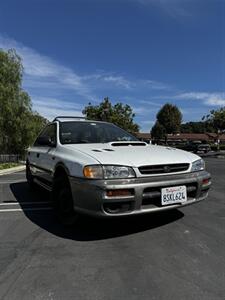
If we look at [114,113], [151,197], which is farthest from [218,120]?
[151,197]

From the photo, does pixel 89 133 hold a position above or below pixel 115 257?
above

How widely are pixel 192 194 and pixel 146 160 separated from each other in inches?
33.6

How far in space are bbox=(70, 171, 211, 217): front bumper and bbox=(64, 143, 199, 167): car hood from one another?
0.23 meters

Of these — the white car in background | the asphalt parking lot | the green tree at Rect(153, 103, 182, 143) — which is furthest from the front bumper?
the green tree at Rect(153, 103, 182, 143)

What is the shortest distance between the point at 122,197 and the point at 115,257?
0.70 metres

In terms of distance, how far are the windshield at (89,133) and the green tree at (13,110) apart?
1441cm

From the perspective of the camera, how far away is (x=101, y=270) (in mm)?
3508

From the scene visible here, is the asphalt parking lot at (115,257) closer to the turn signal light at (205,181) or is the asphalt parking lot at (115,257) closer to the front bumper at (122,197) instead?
the front bumper at (122,197)

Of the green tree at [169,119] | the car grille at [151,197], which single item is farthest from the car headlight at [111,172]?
the green tree at [169,119]

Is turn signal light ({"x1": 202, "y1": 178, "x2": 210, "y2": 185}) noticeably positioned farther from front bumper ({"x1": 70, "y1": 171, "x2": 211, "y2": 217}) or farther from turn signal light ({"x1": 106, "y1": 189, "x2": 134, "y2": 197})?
turn signal light ({"x1": 106, "y1": 189, "x2": 134, "y2": 197})

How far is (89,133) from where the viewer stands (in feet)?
19.8

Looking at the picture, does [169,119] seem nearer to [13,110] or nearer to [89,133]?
[13,110]

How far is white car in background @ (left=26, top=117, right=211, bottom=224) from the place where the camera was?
13.8ft

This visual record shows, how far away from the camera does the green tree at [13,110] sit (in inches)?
782
